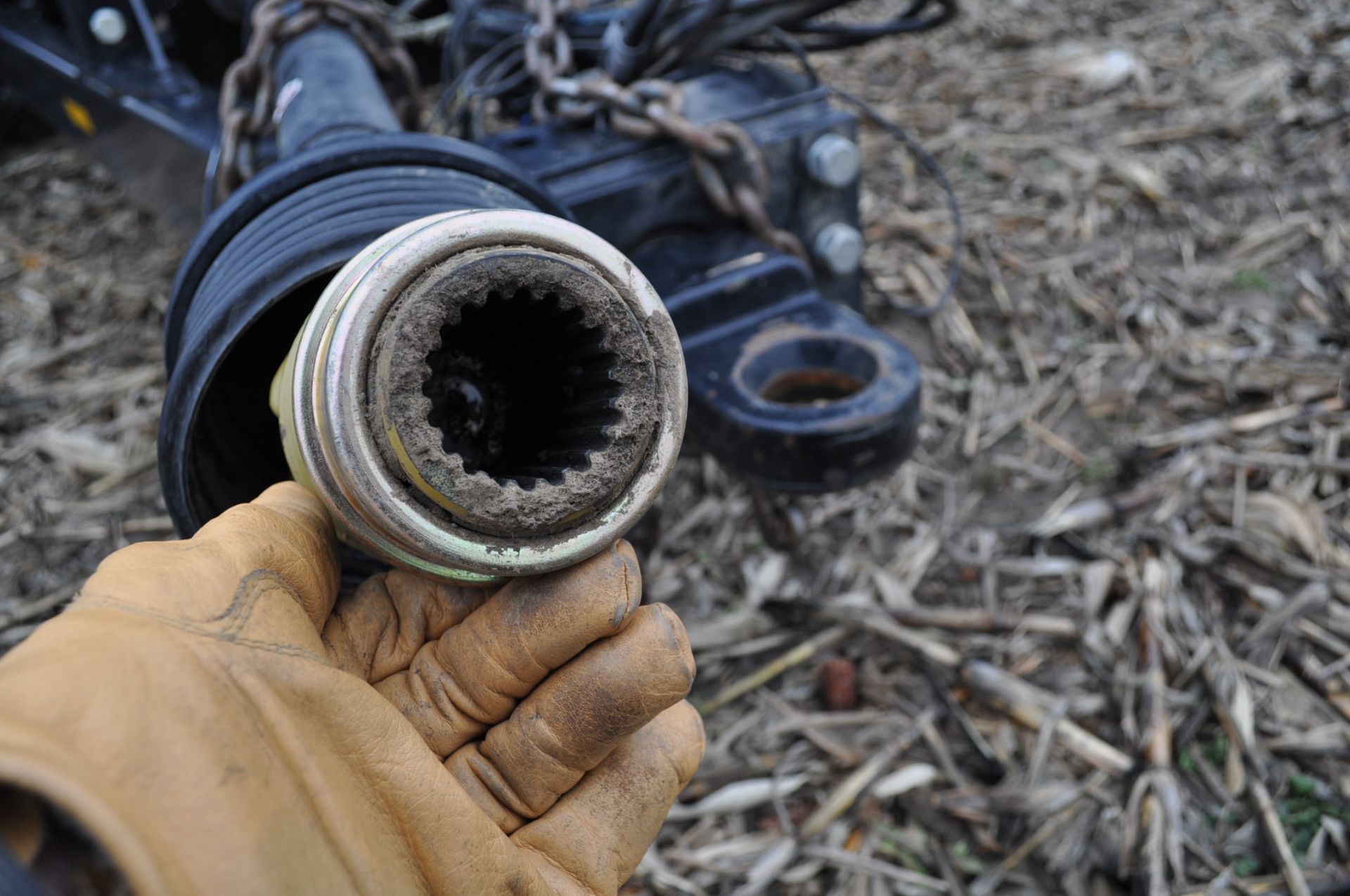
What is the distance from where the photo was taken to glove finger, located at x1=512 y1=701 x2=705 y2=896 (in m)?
1.42

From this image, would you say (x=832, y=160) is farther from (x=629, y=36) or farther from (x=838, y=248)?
(x=629, y=36)

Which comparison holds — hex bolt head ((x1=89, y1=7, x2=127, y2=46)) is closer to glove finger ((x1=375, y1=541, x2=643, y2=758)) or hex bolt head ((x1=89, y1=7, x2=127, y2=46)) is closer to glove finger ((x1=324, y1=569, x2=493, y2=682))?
glove finger ((x1=324, y1=569, x2=493, y2=682))

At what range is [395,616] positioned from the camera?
146 centimetres

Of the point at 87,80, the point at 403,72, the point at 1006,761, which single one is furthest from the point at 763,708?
the point at 87,80

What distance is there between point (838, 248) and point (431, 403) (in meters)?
1.67

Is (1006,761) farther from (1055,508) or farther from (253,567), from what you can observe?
(253,567)

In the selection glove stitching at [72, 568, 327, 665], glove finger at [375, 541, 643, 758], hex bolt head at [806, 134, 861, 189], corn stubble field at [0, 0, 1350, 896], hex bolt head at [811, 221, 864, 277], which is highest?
glove stitching at [72, 568, 327, 665]

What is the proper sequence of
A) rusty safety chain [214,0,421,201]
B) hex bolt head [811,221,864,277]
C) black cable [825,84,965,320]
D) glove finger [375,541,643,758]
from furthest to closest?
1. black cable [825,84,965,320]
2. hex bolt head [811,221,864,277]
3. rusty safety chain [214,0,421,201]
4. glove finger [375,541,643,758]

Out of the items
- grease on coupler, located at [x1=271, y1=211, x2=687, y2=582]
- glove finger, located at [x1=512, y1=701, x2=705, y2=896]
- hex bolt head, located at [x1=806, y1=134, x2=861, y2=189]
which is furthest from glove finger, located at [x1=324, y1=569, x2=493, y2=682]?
hex bolt head, located at [x1=806, y1=134, x2=861, y2=189]

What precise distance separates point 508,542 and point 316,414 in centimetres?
28

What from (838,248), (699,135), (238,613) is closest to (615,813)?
(238,613)

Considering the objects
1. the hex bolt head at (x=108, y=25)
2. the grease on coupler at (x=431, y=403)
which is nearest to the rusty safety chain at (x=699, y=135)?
the grease on coupler at (x=431, y=403)

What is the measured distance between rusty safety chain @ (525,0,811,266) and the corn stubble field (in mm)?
841

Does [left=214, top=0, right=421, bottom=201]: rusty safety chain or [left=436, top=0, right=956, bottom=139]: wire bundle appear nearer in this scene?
[left=214, top=0, right=421, bottom=201]: rusty safety chain
